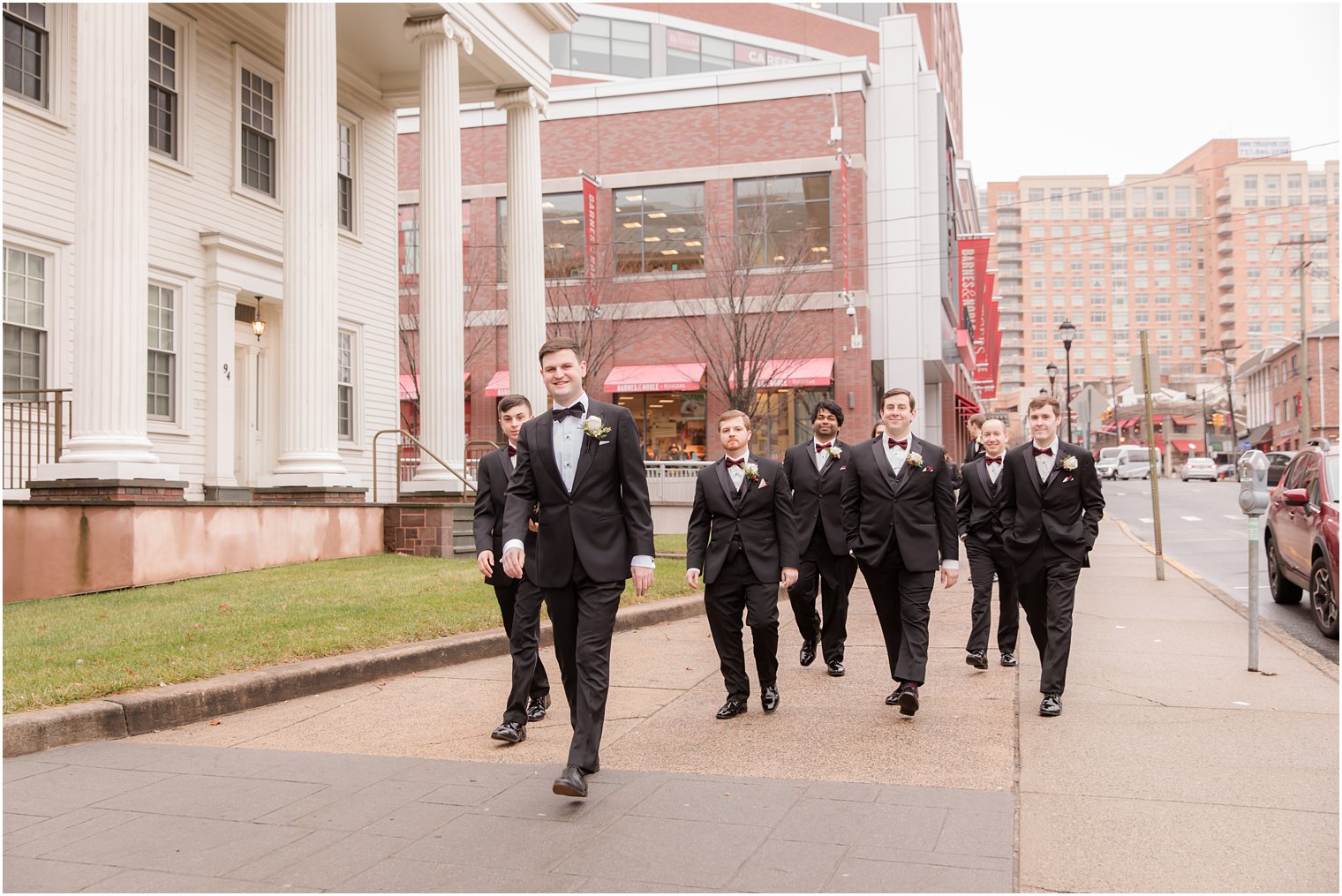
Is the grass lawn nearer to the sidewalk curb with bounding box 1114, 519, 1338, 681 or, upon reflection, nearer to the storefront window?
the sidewalk curb with bounding box 1114, 519, 1338, 681

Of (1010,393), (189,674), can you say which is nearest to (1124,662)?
(189,674)

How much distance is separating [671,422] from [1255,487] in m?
27.0

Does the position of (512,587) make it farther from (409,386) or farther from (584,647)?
(409,386)

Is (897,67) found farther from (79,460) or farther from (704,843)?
(704,843)

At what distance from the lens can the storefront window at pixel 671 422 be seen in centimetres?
3494

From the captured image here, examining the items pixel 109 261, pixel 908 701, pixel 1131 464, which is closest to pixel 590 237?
pixel 109 261

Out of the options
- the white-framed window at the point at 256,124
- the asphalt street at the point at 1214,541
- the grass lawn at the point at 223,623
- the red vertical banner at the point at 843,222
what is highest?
the red vertical banner at the point at 843,222

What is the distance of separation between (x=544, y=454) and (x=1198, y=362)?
16973 cm

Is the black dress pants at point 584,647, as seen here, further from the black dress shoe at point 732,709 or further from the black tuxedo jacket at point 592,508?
the black dress shoe at point 732,709

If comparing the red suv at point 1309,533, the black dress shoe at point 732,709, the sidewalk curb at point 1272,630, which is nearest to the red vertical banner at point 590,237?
the sidewalk curb at point 1272,630

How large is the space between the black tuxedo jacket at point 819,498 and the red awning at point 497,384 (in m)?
27.0

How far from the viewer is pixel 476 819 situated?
187 inches

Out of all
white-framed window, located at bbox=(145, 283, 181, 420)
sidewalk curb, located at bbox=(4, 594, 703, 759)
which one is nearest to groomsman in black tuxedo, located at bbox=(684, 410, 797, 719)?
sidewalk curb, located at bbox=(4, 594, 703, 759)

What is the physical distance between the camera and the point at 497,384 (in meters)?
35.3
